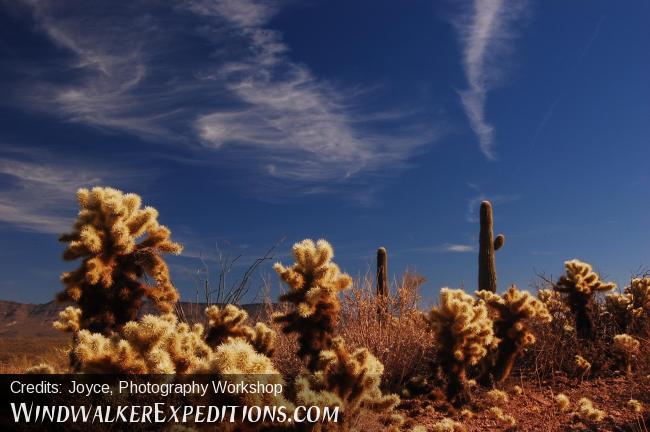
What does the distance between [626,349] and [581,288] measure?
1.19 m

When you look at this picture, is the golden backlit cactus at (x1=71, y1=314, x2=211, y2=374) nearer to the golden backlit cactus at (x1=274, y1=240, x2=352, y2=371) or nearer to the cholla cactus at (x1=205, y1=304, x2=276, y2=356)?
the golden backlit cactus at (x1=274, y1=240, x2=352, y2=371)

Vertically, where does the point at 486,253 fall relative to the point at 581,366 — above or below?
above

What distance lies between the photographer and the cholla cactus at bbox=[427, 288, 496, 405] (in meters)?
6.88

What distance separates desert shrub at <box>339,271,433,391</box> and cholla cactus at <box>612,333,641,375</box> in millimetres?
2900

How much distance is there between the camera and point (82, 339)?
445cm

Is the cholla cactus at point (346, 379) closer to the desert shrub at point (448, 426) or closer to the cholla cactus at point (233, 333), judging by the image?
the desert shrub at point (448, 426)

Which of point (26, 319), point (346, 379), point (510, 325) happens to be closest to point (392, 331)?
point (510, 325)

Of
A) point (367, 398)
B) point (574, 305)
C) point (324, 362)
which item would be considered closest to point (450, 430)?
point (367, 398)

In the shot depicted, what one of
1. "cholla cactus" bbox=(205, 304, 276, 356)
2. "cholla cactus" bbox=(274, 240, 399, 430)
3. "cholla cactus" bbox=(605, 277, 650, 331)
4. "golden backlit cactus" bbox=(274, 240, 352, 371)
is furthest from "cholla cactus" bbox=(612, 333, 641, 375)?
"cholla cactus" bbox=(205, 304, 276, 356)

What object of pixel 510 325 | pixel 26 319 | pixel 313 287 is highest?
pixel 26 319

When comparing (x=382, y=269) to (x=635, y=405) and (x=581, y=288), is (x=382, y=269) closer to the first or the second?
(x=581, y=288)

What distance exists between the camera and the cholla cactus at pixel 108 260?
6.05 meters

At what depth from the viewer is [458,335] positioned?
22.6 feet

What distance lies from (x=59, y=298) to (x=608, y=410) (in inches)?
260
